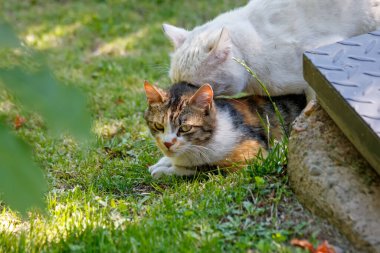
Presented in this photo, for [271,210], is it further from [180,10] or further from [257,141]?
[180,10]

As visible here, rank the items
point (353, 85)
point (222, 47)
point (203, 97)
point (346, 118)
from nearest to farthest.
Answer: point (346, 118) → point (353, 85) → point (203, 97) → point (222, 47)

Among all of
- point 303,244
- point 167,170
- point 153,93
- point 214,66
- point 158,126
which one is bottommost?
point 167,170

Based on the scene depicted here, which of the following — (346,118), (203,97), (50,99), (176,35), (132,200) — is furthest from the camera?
(176,35)

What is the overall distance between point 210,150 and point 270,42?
3.51 feet

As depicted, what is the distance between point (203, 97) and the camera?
4.27 m

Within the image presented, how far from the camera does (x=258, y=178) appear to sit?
376 centimetres

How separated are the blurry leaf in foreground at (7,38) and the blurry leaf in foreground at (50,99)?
7 cm

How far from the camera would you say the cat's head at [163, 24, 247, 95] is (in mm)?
4523

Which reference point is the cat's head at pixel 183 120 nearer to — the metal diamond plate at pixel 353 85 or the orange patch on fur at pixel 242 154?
the orange patch on fur at pixel 242 154

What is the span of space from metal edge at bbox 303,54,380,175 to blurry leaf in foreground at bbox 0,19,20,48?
211 centimetres

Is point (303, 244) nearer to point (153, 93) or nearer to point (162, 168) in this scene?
point (162, 168)

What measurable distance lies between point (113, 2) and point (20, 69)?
8.89m

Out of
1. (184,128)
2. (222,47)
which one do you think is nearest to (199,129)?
(184,128)

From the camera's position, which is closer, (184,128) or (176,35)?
(184,128)
